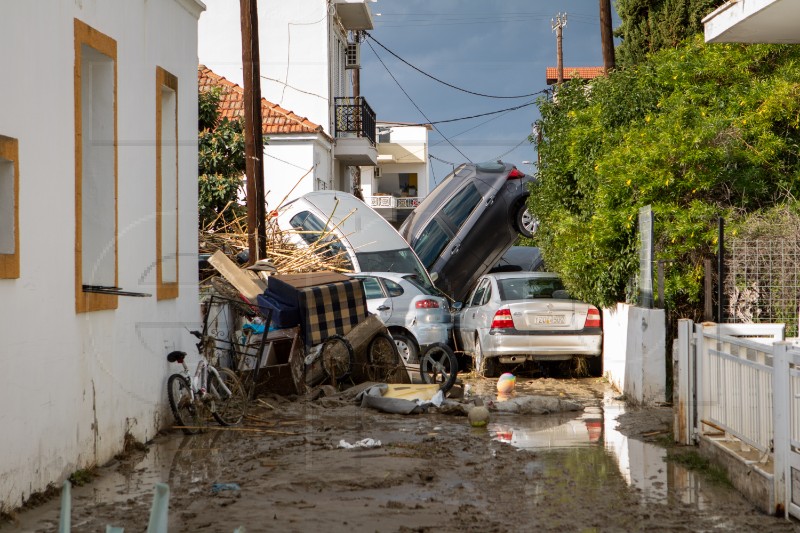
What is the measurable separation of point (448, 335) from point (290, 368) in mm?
4593

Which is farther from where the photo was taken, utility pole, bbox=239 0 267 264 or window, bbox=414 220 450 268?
window, bbox=414 220 450 268

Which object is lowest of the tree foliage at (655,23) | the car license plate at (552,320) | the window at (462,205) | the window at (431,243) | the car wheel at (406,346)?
the car wheel at (406,346)

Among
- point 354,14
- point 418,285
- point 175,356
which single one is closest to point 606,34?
point 418,285

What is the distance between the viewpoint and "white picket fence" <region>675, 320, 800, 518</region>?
7.02 m

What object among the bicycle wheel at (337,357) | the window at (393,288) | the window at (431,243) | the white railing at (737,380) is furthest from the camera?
the window at (431,243)

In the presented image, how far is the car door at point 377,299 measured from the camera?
1734cm

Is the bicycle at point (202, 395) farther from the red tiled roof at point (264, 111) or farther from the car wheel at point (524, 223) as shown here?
the red tiled roof at point (264, 111)

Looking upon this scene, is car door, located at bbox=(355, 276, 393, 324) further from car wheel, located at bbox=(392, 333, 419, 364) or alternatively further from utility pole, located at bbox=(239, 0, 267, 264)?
utility pole, located at bbox=(239, 0, 267, 264)

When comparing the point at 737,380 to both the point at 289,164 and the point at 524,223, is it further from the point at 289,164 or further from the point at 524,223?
the point at 289,164

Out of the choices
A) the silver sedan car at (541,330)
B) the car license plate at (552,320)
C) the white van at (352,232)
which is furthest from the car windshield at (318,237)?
the car license plate at (552,320)

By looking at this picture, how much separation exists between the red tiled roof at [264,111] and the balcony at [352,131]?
2811 mm

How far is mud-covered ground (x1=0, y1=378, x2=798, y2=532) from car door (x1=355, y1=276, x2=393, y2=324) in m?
5.07

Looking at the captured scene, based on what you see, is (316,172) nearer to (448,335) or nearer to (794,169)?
(448,335)

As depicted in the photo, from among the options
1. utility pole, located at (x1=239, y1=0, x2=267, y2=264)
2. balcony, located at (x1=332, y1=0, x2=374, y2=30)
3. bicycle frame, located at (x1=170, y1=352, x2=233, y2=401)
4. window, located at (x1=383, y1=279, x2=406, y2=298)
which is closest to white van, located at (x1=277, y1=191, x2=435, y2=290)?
window, located at (x1=383, y1=279, x2=406, y2=298)
